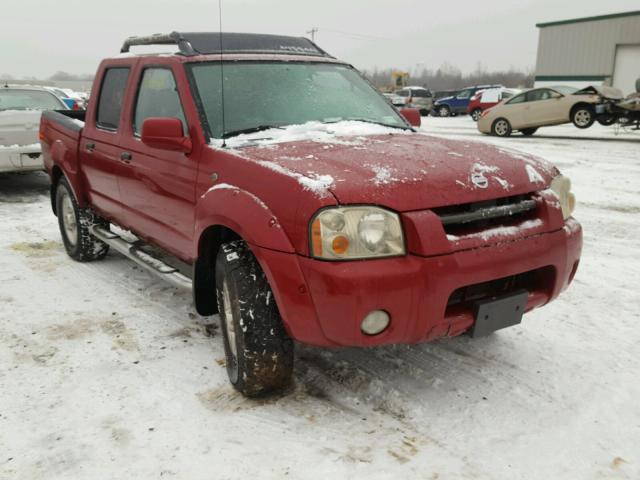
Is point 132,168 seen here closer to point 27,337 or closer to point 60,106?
point 27,337

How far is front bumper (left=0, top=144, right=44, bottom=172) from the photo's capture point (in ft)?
26.9

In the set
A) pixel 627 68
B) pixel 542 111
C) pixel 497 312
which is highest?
pixel 627 68

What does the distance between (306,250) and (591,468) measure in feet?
4.99

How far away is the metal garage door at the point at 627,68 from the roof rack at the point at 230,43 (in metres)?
34.5

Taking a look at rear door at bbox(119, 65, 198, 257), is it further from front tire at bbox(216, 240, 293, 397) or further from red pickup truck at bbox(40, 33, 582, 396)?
front tire at bbox(216, 240, 293, 397)

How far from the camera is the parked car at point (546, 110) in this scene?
52.6 feet

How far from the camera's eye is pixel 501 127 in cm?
1716

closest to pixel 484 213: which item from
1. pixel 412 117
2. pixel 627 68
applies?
pixel 412 117

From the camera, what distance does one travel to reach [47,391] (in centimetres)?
309

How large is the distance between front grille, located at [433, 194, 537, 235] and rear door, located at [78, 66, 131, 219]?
2628 mm

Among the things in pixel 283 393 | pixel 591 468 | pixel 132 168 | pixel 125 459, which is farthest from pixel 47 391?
pixel 591 468

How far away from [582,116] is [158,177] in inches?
607

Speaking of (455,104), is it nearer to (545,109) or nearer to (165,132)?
(545,109)

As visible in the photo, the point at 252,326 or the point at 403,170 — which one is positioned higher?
the point at 403,170
